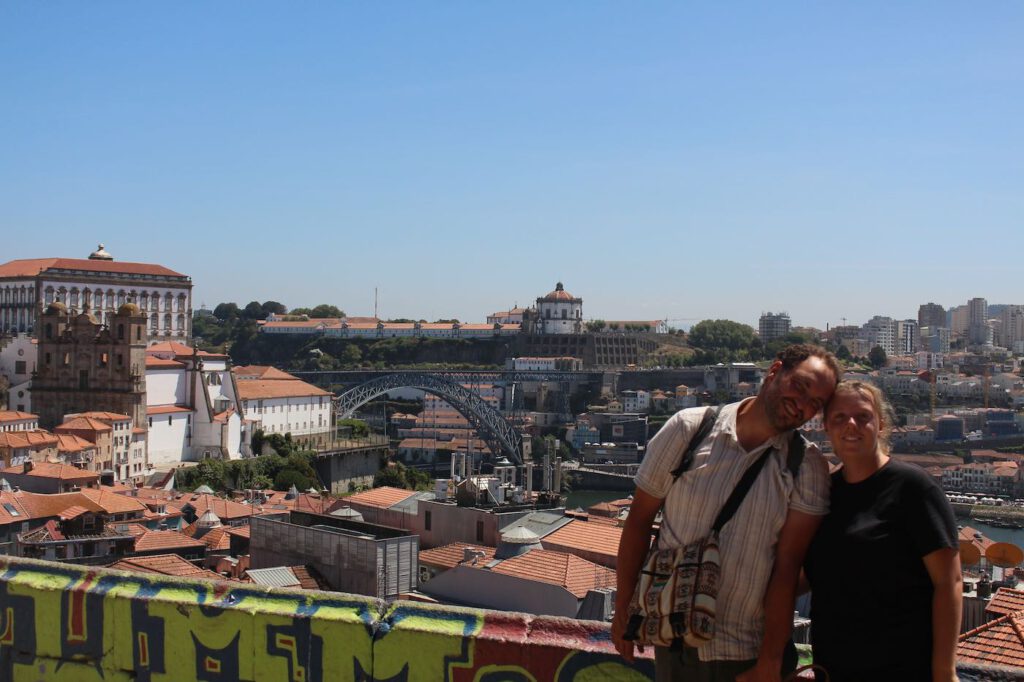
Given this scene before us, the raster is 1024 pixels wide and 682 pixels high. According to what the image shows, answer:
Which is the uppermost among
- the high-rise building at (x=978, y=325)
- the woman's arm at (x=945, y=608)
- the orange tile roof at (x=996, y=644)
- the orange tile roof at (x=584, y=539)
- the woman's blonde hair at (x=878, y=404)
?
the high-rise building at (x=978, y=325)

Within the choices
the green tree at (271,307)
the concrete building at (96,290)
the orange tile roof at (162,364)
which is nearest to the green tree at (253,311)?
the green tree at (271,307)

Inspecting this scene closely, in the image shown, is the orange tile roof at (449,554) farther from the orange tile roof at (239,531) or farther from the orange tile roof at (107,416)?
the orange tile roof at (107,416)

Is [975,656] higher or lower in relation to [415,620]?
lower

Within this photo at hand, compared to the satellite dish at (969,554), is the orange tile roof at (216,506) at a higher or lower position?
lower

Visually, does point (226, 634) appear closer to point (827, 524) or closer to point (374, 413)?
point (827, 524)

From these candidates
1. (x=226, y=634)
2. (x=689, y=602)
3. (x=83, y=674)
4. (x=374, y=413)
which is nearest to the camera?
(x=689, y=602)

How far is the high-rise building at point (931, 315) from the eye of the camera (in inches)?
4525

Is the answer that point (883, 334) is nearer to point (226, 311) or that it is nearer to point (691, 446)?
point (226, 311)

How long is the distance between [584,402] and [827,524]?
172ft

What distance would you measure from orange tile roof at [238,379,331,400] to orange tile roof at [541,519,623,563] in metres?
22.3

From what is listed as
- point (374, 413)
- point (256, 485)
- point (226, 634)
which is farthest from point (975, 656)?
point (374, 413)

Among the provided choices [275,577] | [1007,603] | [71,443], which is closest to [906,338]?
[71,443]

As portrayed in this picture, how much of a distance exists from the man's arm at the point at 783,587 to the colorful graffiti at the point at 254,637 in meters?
0.31

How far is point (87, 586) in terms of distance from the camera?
109 inches
